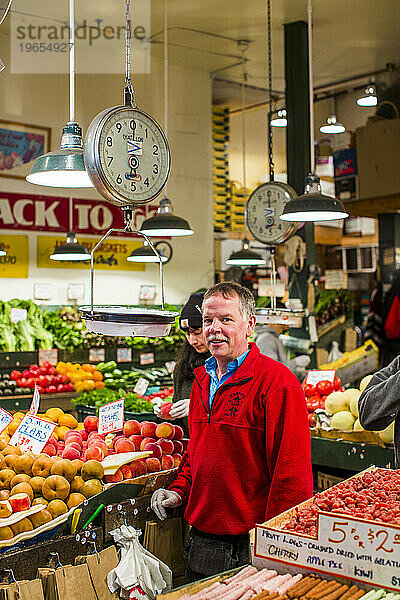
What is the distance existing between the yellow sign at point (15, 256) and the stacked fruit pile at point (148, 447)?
4.54 m

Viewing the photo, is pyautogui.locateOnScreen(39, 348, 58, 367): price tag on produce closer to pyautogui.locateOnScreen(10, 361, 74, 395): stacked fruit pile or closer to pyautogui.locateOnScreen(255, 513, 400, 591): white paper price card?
pyautogui.locateOnScreen(10, 361, 74, 395): stacked fruit pile

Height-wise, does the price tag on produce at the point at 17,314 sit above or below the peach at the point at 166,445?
above

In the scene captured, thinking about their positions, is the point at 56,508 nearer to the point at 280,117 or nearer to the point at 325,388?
the point at 325,388

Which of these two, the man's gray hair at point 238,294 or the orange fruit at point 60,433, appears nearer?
the man's gray hair at point 238,294

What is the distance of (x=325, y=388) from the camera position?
551 cm

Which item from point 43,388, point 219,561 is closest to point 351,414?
point 219,561

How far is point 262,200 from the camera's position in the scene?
617 cm

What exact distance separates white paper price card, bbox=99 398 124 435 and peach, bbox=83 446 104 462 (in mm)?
309

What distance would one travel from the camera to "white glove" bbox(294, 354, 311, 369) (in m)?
7.64

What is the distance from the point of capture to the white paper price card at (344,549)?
2010 millimetres

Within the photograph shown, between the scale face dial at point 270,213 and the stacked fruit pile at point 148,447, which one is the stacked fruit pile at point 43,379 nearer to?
the scale face dial at point 270,213

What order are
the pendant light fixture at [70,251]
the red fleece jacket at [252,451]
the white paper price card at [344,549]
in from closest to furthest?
the white paper price card at [344,549]
the red fleece jacket at [252,451]
the pendant light fixture at [70,251]

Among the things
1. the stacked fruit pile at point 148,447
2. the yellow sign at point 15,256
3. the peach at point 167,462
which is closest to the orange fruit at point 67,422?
the stacked fruit pile at point 148,447

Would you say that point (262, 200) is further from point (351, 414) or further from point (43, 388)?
point (43, 388)
